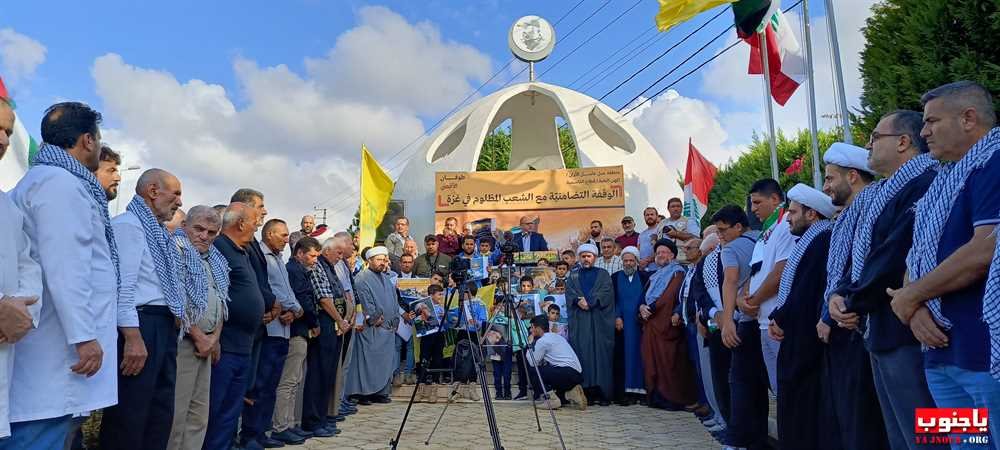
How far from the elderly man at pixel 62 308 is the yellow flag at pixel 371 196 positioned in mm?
13177

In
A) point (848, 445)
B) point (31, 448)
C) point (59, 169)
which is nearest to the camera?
point (31, 448)

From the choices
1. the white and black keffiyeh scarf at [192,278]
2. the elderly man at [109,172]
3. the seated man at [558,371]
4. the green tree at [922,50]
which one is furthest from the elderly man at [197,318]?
the green tree at [922,50]

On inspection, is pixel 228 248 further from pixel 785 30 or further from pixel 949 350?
pixel 785 30

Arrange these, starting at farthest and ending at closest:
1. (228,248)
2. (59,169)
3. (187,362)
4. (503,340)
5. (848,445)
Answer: (503,340)
(228,248)
(187,362)
(848,445)
(59,169)

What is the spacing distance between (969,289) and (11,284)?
3.10 metres

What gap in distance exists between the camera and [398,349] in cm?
894

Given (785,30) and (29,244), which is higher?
(785,30)

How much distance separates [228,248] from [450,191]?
11.7 meters

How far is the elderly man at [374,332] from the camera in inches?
306

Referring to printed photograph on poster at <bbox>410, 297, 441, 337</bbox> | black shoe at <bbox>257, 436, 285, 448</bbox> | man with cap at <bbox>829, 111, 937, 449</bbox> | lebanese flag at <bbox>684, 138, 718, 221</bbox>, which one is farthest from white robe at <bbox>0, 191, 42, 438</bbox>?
lebanese flag at <bbox>684, 138, 718, 221</bbox>

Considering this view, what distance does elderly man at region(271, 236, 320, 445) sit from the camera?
5824 mm

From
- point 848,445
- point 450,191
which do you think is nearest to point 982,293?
point 848,445

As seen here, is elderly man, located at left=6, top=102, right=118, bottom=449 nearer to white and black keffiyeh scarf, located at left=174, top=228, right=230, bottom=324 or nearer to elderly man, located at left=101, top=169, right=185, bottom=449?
elderly man, located at left=101, top=169, right=185, bottom=449

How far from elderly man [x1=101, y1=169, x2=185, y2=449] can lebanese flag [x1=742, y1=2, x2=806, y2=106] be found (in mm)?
7276
